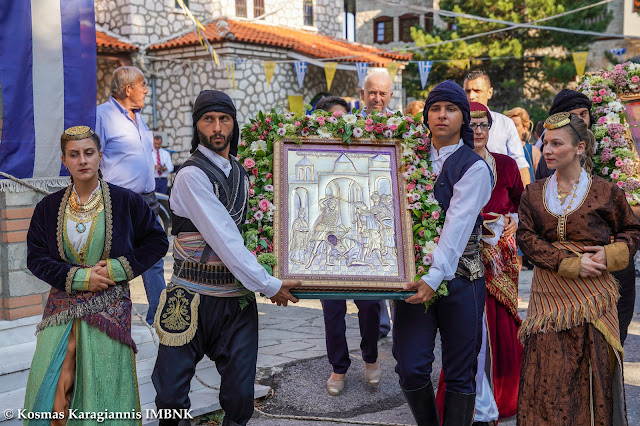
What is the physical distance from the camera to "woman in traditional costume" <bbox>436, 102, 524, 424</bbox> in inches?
189

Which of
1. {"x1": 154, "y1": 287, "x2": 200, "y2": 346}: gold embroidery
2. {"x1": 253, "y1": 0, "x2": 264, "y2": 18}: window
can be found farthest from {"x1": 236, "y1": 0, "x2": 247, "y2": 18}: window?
{"x1": 154, "y1": 287, "x2": 200, "y2": 346}: gold embroidery

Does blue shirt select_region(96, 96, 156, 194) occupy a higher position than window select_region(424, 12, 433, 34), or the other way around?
window select_region(424, 12, 433, 34)

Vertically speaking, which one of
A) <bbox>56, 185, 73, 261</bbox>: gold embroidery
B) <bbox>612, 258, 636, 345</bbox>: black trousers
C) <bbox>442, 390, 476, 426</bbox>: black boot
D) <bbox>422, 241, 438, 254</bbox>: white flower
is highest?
<bbox>56, 185, 73, 261</bbox>: gold embroidery

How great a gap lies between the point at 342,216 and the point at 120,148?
274cm

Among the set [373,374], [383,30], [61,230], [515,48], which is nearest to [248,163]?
[61,230]

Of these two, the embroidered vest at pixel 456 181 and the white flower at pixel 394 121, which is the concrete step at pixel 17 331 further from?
the embroidered vest at pixel 456 181

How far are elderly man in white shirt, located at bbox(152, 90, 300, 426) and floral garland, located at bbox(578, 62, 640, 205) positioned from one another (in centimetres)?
249

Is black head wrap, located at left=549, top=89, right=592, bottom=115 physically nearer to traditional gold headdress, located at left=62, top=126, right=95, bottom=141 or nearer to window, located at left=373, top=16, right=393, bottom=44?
traditional gold headdress, located at left=62, top=126, right=95, bottom=141

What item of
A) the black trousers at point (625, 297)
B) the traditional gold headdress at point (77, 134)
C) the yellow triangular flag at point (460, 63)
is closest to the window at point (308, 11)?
the yellow triangular flag at point (460, 63)

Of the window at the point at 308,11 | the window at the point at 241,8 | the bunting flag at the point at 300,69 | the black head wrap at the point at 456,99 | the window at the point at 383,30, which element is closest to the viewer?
the black head wrap at the point at 456,99

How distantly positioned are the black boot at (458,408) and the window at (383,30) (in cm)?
3395

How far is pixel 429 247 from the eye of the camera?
3920mm

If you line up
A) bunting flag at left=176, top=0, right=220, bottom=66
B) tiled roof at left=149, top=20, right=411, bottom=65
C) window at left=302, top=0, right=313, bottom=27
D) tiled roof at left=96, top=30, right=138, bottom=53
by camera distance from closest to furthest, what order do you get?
1. bunting flag at left=176, top=0, right=220, bottom=66
2. tiled roof at left=96, top=30, right=138, bottom=53
3. tiled roof at left=149, top=20, right=411, bottom=65
4. window at left=302, top=0, right=313, bottom=27

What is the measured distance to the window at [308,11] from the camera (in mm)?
25266
